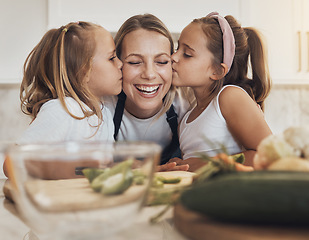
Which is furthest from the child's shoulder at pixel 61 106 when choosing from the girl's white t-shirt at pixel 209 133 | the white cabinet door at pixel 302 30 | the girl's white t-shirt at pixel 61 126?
the white cabinet door at pixel 302 30

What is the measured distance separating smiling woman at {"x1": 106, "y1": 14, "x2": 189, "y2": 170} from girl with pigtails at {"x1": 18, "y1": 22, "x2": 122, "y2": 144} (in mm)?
69

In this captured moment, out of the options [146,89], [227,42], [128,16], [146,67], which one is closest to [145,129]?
[146,89]

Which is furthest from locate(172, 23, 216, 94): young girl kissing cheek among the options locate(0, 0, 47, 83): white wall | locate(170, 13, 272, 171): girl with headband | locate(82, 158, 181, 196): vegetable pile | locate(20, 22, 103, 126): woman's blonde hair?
locate(82, 158, 181, 196): vegetable pile

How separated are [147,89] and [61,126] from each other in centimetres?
45

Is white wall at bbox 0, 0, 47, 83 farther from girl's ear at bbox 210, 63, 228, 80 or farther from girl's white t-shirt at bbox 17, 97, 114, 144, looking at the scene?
girl's ear at bbox 210, 63, 228, 80

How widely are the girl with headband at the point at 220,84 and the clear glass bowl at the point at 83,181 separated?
1.08 meters

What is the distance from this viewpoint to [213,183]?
0.43 metres

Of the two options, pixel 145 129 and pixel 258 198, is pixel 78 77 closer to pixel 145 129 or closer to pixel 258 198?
pixel 145 129

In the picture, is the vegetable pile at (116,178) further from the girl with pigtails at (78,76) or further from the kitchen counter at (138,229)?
the girl with pigtails at (78,76)

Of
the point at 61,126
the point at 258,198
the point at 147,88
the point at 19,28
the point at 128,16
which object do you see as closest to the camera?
the point at 258,198

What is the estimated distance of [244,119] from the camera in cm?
153

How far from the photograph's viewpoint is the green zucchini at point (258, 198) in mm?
396

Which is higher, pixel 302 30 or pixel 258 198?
pixel 302 30

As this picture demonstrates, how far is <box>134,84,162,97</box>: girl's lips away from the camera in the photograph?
1.71 meters
